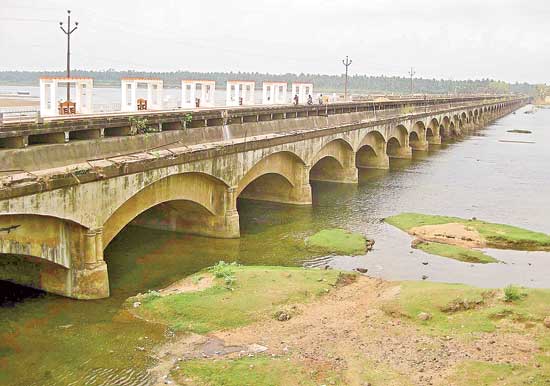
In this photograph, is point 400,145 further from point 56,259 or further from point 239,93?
point 56,259

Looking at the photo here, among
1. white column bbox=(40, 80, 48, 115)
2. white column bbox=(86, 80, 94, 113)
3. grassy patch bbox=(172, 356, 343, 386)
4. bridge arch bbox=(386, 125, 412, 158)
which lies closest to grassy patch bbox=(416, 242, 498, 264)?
grassy patch bbox=(172, 356, 343, 386)

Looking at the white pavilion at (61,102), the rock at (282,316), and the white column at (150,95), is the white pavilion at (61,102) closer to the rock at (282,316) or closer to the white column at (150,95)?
the white column at (150,95)


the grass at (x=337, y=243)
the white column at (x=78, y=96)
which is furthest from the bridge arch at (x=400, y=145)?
the white column at (x=78, y=96)

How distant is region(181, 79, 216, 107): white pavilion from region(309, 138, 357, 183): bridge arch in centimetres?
1101

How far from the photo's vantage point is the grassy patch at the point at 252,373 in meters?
17.3

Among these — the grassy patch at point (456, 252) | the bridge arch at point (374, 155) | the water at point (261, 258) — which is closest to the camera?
the water at point (261, 258)

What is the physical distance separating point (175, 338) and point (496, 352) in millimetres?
10141

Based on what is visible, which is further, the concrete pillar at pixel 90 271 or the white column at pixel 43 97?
the white column at pixel 43 97

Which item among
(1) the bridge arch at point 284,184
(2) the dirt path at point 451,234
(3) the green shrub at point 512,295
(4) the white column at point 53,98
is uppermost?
(4) the white column at point 53,98

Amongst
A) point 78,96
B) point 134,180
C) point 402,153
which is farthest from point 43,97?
point 402,153

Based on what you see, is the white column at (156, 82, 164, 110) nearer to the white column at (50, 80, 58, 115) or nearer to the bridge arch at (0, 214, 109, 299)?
the white column at (50, 80, 58, 115)

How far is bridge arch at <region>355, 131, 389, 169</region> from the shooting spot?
6526 centimetres

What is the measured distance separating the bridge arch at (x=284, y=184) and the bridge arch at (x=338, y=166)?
28.8 feet

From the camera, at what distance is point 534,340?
64.0ft
